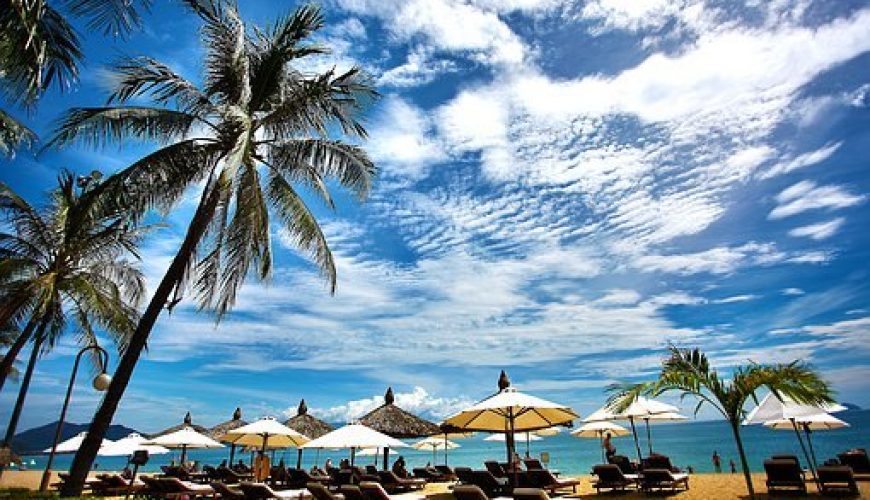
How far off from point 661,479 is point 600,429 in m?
5.73

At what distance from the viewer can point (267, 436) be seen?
14.2m

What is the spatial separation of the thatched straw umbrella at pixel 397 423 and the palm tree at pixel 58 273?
6612 millimetres

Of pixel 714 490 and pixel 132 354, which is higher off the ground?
pixel 132 354

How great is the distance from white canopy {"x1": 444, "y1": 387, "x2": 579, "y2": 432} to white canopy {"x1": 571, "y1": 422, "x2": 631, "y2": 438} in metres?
4.72

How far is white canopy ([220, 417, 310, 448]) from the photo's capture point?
12.9 meters

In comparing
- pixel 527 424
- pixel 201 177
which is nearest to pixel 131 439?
pixel 201 177

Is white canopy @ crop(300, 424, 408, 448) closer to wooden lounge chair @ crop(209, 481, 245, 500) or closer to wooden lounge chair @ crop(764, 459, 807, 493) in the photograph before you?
wooden lounge chair @ crop(209, 481, 245, 500)

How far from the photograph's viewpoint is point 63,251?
11.8 m

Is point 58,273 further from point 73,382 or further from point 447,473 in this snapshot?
point 447,473

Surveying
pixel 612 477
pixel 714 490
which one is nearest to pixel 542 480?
pixel 612 477

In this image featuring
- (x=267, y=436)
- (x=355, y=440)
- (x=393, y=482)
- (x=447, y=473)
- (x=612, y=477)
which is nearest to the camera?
(x=612, y=477)

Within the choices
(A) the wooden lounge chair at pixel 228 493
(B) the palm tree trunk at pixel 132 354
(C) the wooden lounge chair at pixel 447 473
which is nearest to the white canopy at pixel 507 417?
(A) the wooden lounge chair at pixel 228 493

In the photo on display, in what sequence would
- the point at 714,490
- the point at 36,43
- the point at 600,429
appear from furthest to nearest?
the point at 600,429 → the point at 714,490 → the point at 36,43

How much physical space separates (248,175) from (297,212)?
118 cm
